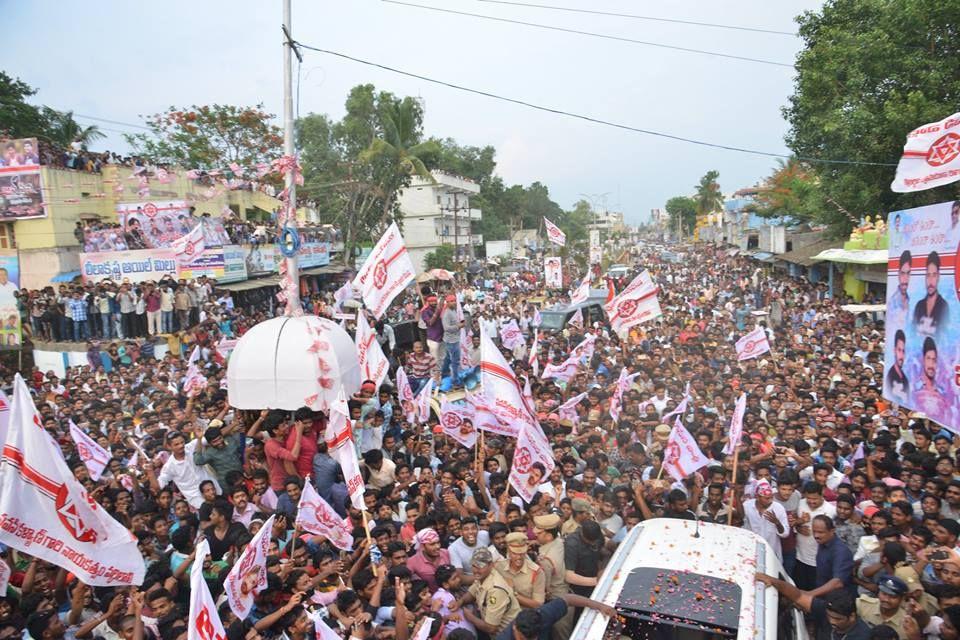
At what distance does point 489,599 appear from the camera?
5086mm

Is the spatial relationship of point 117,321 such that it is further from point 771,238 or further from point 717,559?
point 771,238

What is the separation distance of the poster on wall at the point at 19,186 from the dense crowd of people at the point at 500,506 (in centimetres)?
1261

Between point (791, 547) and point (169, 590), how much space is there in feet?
17.1

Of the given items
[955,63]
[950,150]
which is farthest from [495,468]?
[955,63]

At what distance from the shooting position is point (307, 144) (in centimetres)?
4200

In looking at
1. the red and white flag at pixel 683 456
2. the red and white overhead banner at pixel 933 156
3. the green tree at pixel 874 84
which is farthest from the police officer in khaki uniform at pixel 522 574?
the green tree at pixel 874 84

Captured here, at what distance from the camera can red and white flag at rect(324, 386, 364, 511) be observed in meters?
6.02

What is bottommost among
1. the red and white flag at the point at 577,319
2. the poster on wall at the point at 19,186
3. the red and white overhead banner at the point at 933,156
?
the red and white flag at the point at 577,319

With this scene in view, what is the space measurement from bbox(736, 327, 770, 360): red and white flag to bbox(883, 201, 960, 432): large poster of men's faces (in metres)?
5.17

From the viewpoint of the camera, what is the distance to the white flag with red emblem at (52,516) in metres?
4.82

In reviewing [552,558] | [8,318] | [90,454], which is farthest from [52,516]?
[8,318]

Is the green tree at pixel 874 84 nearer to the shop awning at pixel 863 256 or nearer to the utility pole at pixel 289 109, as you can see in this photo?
the shop awning at pixel 863 256

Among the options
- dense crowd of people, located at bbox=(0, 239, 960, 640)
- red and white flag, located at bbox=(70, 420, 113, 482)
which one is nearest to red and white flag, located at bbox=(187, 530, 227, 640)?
dense crowd of people, located at bbox=(0, 239, 960, 640)

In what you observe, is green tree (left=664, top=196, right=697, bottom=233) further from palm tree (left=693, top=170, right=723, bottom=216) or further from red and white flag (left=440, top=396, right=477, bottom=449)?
red and white flag (left=440, top=396, right=477, bottom=449)
